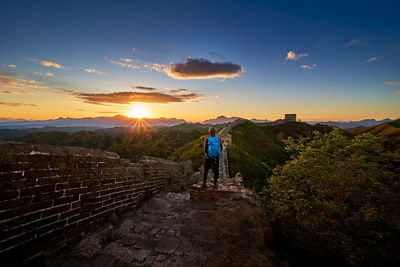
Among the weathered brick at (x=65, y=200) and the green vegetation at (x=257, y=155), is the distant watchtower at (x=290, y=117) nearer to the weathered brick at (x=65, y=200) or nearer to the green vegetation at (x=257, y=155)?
the green vegetation at (x=257, y=155)

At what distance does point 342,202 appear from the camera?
4.49 meters

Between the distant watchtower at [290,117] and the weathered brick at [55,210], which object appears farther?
the distant watchtower at [290,117]

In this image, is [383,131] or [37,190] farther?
[383,131]

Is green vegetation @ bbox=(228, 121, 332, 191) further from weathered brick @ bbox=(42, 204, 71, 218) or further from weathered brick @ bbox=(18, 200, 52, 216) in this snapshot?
weathered brick @ bbox=(18, 200, 52, 216)

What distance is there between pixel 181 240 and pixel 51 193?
2.02 m

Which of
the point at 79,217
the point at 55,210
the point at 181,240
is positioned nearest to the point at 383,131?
the point at 181,240

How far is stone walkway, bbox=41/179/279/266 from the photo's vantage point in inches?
87.0

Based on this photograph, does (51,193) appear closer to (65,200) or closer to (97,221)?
(65,200)

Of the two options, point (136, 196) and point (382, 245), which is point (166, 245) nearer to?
point (136, 196)

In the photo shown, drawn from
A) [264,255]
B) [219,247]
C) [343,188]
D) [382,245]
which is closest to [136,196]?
[219,247]

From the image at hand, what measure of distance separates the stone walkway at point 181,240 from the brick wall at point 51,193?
0.31 m

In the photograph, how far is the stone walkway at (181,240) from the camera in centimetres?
221

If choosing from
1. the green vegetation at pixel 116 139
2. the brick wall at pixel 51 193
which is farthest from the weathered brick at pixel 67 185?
the green vegetation at pixel 116 139

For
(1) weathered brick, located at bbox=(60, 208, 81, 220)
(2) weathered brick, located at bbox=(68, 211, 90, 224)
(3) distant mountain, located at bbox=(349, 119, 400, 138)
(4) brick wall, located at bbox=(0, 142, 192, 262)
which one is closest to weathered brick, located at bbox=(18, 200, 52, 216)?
(4) brick wall, located at bbox=(0, 142, 192, 262)
